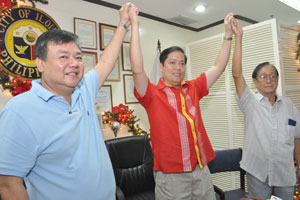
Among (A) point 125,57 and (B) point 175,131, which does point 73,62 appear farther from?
(A) point 125,57

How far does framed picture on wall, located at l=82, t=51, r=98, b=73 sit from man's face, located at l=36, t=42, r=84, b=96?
5.84 feet

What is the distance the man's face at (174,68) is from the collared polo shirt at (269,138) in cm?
64

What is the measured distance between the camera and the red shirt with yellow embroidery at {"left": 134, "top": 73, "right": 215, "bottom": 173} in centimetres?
133

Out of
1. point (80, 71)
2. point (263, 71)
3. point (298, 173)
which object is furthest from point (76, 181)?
point (298, 173)

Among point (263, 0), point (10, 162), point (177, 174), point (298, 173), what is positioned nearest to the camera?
point (10, 162)

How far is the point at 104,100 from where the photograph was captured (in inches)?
111

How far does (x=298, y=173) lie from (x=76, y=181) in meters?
1.93

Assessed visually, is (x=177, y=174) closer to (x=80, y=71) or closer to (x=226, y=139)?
(x=80, y=71)

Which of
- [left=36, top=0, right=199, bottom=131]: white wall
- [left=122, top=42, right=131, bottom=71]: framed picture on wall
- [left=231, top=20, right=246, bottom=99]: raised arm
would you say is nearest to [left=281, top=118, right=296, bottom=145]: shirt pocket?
[left=231, top=20, right=246, bottom=99]: raised arm

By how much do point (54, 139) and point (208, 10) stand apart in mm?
3175

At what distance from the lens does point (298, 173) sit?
6.18ft

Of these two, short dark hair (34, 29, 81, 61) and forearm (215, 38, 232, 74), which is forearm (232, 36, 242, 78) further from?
short dark hair (34, 29, 81, 61)

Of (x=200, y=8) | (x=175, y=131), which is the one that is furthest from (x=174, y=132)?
(x=200, y=8)

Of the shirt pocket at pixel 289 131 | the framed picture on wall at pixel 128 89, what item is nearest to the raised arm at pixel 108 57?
the shirt pocket at pixel 289 131
